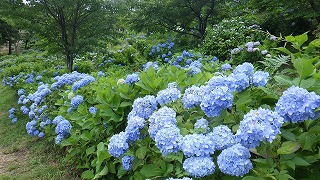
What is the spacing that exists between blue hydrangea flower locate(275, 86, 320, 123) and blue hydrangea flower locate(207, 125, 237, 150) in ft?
0.89

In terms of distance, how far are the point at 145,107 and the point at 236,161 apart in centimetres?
75

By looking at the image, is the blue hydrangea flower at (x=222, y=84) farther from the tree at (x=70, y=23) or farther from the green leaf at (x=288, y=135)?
the tree at (x=70, y=23)

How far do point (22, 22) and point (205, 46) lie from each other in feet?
14.6

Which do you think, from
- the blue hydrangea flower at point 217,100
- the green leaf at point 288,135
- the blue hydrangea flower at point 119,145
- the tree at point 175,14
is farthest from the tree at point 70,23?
the green leaf at point 288,135

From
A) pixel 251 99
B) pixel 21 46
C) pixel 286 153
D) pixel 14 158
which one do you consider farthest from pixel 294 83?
pixel 21 46

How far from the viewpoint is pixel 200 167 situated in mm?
1413

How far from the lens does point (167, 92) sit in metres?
1.89

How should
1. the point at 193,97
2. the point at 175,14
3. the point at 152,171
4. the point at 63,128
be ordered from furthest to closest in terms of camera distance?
the point at 175,14 < the point at 63,128 < the point at 152,171 < the point at 193,97

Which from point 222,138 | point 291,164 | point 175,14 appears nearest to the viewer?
point 291,164

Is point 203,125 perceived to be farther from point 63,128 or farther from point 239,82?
point 63,128

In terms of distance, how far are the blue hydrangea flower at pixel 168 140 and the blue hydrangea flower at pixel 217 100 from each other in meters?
0.19

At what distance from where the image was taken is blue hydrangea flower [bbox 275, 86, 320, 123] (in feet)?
4.23

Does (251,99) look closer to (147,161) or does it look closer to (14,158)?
(147,161)

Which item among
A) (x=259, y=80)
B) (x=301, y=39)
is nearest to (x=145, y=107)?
(x=259, y=80)
